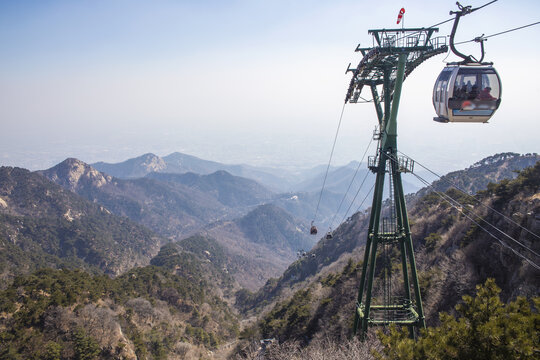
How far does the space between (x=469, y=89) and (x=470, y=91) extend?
3.0 inches

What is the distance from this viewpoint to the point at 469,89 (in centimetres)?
1116

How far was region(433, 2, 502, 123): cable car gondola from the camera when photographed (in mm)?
11117

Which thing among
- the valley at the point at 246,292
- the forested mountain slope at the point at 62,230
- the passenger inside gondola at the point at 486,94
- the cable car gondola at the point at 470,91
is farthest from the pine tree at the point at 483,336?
the forested mountain slope at the point at 62,230

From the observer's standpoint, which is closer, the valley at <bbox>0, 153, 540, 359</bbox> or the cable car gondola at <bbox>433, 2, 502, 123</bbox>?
the cable car gondola at <bbox>433, 2, 502, 123</bbox>

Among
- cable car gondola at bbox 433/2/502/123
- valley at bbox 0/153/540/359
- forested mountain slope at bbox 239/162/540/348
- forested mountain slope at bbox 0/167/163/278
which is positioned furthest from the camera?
forested mountain slope at bbox 0/167/163/278

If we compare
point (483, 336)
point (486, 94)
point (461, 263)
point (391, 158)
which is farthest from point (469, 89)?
point (461, 263)

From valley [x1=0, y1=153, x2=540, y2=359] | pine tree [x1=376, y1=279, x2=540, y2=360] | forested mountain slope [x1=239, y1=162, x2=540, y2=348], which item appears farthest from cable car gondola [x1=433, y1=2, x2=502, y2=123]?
pine tree [x1=376, y1=279, x2=540, y2=360]

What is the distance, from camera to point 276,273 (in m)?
157

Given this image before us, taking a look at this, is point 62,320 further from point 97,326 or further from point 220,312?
point 220,312

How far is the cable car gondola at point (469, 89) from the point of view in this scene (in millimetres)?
11117

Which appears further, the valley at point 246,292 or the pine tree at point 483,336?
the valley at point 246,292

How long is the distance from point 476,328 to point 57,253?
118 m

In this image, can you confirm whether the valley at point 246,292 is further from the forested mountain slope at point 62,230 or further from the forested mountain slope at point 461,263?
the forested mountain slope at point 62,230

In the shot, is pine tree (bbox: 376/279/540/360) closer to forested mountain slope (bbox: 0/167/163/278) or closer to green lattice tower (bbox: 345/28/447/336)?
green lattice tower (bbox: 345/28/447/336)
